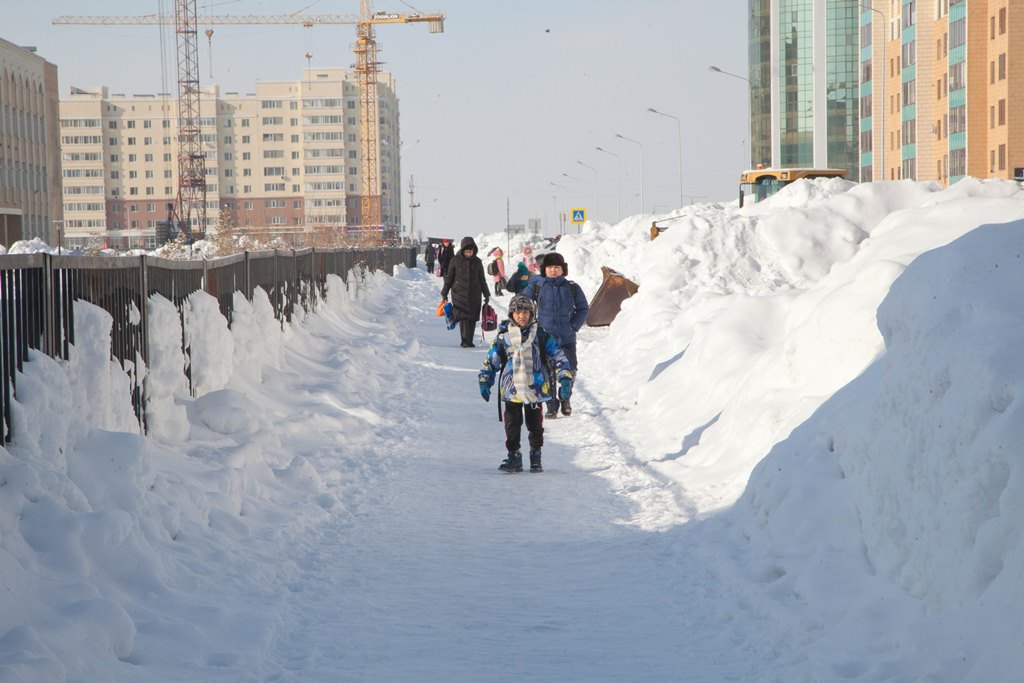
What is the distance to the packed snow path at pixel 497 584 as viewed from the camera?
5105 mm

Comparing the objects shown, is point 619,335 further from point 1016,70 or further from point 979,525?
point 1016,70

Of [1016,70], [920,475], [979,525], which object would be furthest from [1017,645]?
[1016,70]

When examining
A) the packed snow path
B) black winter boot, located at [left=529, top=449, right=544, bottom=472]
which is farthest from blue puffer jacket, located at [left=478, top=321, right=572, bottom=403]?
the packed snow path

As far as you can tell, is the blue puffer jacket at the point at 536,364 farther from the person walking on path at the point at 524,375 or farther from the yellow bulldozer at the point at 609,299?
the yellow bulldozer at the point at 609,299

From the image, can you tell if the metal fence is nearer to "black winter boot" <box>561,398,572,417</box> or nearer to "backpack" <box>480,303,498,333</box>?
"black winter boot" <box>561,398,572,417</box>

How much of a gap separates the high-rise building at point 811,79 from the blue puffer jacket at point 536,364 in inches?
3429

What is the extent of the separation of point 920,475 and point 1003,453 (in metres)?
0.66

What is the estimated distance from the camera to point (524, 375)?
9766 mm

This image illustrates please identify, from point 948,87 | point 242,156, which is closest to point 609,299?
point 948,87

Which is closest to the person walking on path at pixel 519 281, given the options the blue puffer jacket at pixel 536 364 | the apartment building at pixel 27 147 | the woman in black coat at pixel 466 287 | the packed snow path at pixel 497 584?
the woman in black coat at pixel 466 287

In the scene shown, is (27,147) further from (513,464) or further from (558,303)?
(513,464)

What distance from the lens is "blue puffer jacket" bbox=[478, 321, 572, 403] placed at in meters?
9.76

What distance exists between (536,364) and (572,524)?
7.67 feet

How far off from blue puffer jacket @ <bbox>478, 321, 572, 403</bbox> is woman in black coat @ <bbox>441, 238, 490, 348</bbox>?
384 inches
